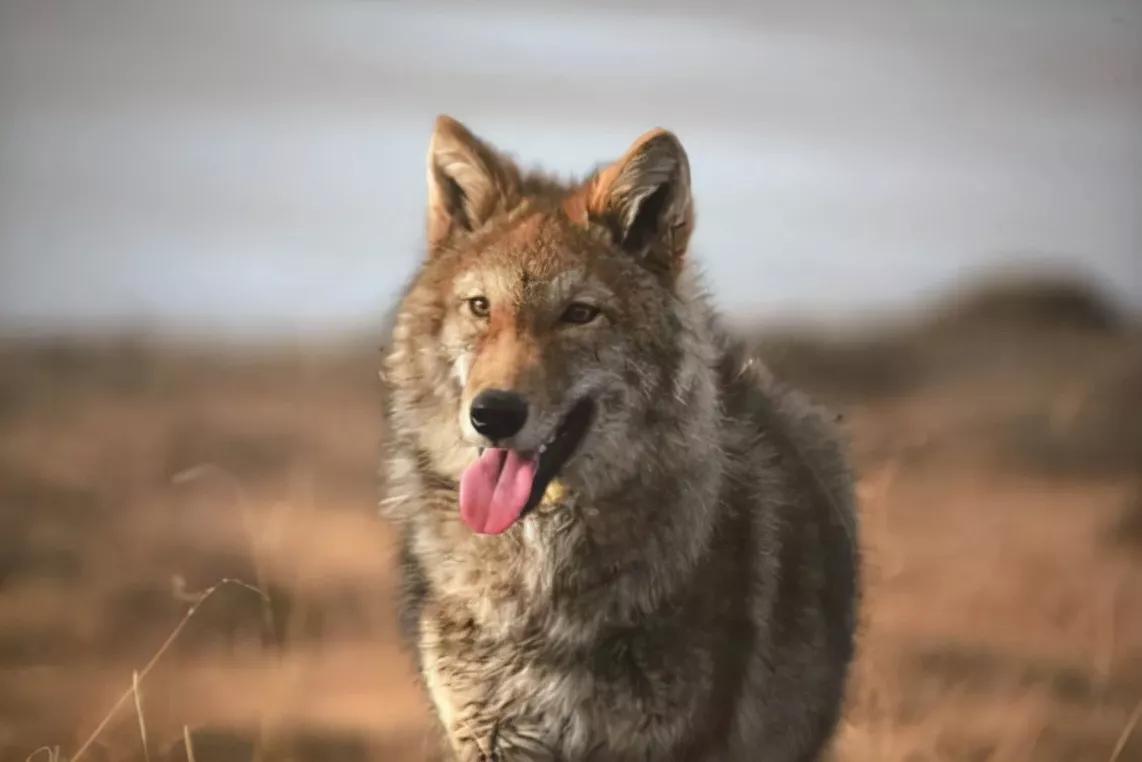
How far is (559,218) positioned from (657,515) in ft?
2.35

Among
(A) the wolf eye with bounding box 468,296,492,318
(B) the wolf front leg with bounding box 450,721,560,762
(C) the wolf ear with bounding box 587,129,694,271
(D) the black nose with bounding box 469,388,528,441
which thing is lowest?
(B) the wolf front leg with bounding box 450,721,560,762

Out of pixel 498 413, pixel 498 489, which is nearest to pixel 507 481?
pixel 498 489

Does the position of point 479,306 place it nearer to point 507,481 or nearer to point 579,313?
point 579,313

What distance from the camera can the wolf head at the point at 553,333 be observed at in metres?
2.49

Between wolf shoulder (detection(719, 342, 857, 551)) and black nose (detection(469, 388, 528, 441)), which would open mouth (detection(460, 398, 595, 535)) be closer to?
black nose (detection(469, 388, 528, 441))

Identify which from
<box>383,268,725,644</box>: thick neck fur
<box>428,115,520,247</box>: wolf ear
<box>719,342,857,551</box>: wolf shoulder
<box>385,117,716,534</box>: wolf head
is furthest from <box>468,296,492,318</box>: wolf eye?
<box>719,342,857,551</box>: wolf shoulder

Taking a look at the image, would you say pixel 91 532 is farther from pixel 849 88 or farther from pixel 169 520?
pixel 849 88

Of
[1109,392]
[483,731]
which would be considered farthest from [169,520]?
[1109,392]

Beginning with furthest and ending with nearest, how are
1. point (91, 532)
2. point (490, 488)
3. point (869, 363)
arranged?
1. point (869, 363)
2. point (91, 532)
3. point (490, 488)

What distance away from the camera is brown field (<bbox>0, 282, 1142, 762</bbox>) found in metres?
3.63

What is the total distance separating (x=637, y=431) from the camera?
2.60 meters

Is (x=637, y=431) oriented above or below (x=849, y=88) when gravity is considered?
below

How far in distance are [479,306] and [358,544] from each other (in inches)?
55.5

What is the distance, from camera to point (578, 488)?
8.56 feet
